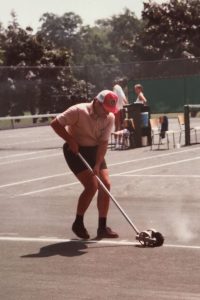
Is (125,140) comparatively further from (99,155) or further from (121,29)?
(121,29)

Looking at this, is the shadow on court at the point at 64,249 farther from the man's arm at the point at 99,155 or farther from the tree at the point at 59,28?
the tree at the point at 59,28

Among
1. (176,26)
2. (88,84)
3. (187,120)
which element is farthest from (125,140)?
(176,26)

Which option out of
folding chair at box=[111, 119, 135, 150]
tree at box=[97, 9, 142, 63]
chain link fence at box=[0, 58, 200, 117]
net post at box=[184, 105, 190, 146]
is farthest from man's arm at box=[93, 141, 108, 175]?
tree at box=[97, 9, 142, 63]

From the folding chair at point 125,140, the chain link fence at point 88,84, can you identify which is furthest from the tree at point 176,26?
the folding chair at point 125,140

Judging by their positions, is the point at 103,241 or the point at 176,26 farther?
the point at 176,26

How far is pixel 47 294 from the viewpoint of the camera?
6.74 m

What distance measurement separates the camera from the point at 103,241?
362 inches

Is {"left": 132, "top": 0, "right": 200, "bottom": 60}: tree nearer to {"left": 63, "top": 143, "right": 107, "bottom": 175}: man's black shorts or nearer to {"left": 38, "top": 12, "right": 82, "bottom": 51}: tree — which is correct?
{"left": 63, "top": 143, "right": 107, "bottom": 175}: man's black shorts

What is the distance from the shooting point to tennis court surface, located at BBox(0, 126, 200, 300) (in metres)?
6.95

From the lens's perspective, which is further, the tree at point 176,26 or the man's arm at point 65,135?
the tree at point 176,26

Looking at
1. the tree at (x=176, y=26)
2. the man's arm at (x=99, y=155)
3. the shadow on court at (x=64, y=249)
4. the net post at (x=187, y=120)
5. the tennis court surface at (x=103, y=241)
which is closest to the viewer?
the tennis court surface at (x=103, y=241)

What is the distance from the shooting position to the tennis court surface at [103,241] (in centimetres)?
695

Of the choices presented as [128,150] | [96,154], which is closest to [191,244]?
[96,154]

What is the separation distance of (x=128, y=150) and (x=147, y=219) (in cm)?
1150
